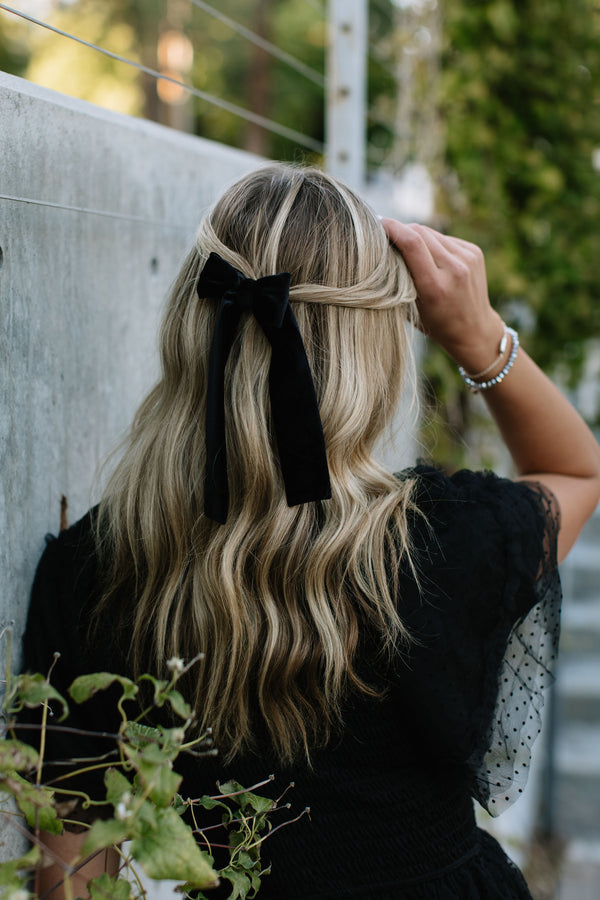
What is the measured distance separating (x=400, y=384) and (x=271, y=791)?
62 centimetres

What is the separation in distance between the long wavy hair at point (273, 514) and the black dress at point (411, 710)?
39 millimetres

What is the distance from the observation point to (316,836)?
44.7 inches

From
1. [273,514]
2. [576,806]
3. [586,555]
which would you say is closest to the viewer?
[273,514]

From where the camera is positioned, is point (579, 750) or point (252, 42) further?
point (579, 750)

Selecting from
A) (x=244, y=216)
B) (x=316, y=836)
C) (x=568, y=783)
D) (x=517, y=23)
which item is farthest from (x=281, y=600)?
(x=568, y=783)

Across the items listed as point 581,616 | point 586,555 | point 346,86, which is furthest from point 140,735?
point 586,555

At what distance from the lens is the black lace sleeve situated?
1110mm

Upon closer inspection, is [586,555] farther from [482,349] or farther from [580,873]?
[482,349]

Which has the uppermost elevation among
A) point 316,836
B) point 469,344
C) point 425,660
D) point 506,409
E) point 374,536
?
point 469,344

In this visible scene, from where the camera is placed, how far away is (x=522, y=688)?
128cm

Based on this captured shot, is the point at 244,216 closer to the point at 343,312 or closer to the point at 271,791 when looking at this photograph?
the point at 343,312

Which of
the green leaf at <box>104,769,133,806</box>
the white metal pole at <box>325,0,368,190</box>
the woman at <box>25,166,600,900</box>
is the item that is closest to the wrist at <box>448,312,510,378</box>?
the woman at <box>25,166,600,900</box>

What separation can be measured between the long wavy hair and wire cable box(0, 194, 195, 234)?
235mm

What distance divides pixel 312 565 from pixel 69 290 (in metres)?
0.60
